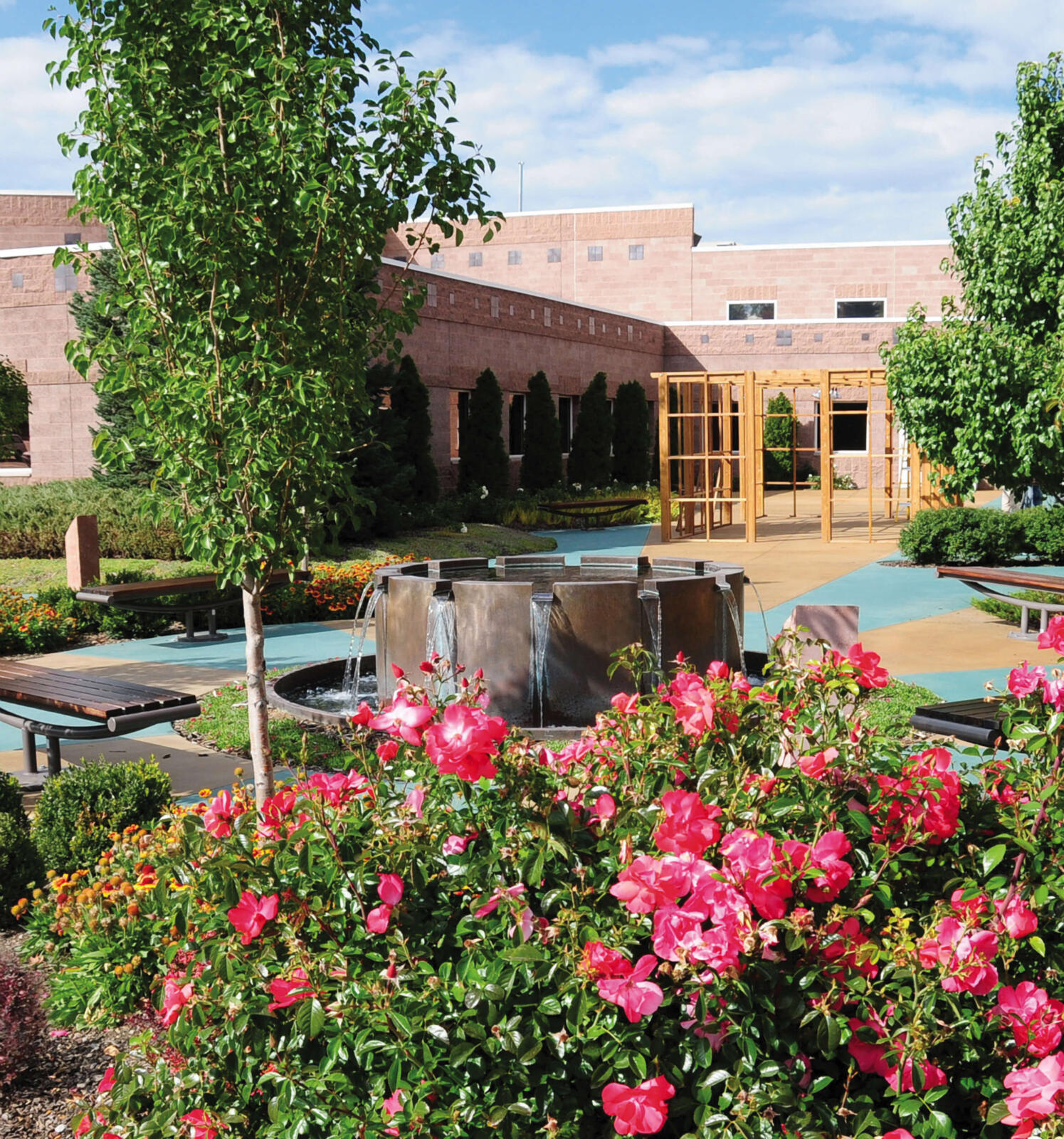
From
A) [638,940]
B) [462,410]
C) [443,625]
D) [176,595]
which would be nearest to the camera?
[638,940]

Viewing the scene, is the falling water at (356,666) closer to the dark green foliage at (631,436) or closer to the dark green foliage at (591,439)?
the dark green foliage at (591,439)

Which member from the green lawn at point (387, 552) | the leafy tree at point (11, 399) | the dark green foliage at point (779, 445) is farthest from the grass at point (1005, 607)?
the dark green foliage at point (779, 445)

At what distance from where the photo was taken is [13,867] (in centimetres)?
472

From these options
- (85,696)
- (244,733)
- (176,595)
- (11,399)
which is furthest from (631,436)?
(85,696)

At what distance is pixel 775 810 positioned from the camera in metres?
2.41

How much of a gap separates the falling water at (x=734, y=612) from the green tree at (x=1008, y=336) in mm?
5197

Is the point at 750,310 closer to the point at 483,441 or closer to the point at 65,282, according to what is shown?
the point at 483,441

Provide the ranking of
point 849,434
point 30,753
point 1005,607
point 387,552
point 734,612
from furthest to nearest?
point 849,434 < point 387,552 < point 1005,607 < point 734,612 < point 30,753

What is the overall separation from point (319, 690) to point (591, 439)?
2135cm

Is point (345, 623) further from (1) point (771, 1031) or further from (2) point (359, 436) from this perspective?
(1) point (771, 1031)

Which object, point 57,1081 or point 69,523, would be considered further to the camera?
point 69,523

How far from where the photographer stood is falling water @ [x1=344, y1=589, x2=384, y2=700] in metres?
8.44

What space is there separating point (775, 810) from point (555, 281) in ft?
135

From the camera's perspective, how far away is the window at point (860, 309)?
3956 cm
